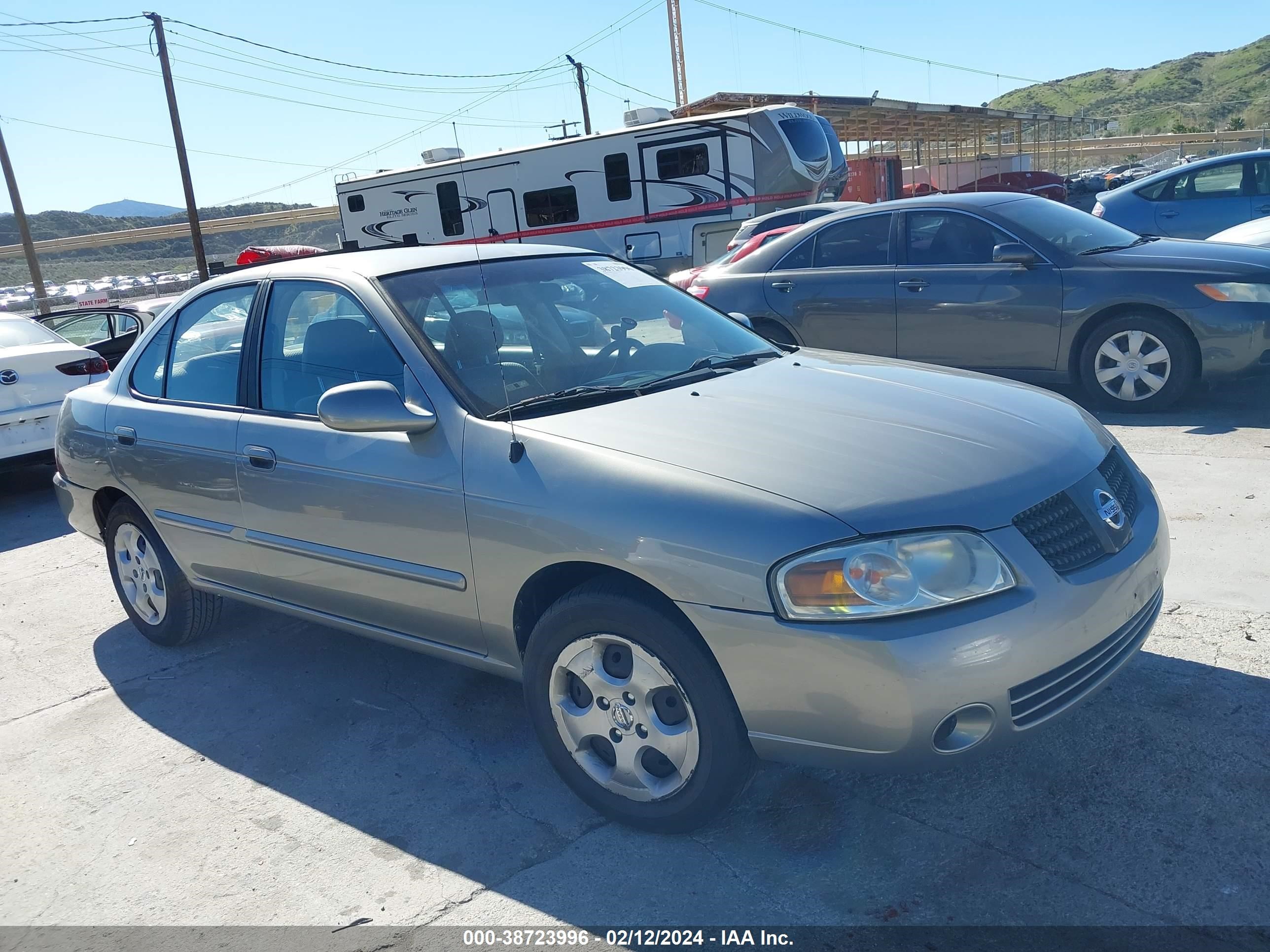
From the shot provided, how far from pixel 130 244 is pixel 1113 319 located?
77103mm

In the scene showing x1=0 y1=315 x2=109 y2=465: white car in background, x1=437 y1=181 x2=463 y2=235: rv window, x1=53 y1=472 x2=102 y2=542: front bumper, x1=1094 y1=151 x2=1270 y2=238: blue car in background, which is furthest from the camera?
x1=437 y1=181 x2=463 y2=235: rv window

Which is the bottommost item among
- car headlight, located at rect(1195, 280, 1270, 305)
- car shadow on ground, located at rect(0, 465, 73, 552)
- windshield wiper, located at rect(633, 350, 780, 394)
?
car shadow on ground, located at rect(0, 465, 73, 552)

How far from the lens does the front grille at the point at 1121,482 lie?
3.01m

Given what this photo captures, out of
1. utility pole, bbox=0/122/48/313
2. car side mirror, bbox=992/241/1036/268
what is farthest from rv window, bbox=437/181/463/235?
car side mirror, bbox=992/241/1036/268

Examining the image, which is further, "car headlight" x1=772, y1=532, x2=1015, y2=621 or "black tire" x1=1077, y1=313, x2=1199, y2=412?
"black tire" x1=1077, y1=313, x2=1199, y2=412

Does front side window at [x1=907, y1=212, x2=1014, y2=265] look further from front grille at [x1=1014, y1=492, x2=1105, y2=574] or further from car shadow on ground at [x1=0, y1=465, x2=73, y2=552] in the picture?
car shadow on ground at [x1=0, y1=465, x2=73, y2=552]

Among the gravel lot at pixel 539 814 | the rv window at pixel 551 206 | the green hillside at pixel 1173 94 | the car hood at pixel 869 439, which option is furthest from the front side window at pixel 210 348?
the green hillside at pixel 1173 94

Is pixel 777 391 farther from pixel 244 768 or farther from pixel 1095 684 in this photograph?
pixel 244 768

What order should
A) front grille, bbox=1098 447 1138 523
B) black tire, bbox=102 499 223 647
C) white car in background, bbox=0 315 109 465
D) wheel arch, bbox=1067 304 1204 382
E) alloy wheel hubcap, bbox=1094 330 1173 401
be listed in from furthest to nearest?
white car in background, bbox=0 315 109 465 < alloy wheel hubcap, bbox=1094 330 1173 401 < wheel arch, bbox=1067 304 1204 382 < black tire, bbox=102 499 223 647 < front grille, bbox=1098 447 1138 523

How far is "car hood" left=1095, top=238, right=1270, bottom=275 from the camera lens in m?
6.48

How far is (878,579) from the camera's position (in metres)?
2.47

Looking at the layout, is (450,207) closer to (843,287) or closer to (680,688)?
(843,287)

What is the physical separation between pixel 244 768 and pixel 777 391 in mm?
2265

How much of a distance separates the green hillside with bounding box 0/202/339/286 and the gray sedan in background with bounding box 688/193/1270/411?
49009 millimetres
